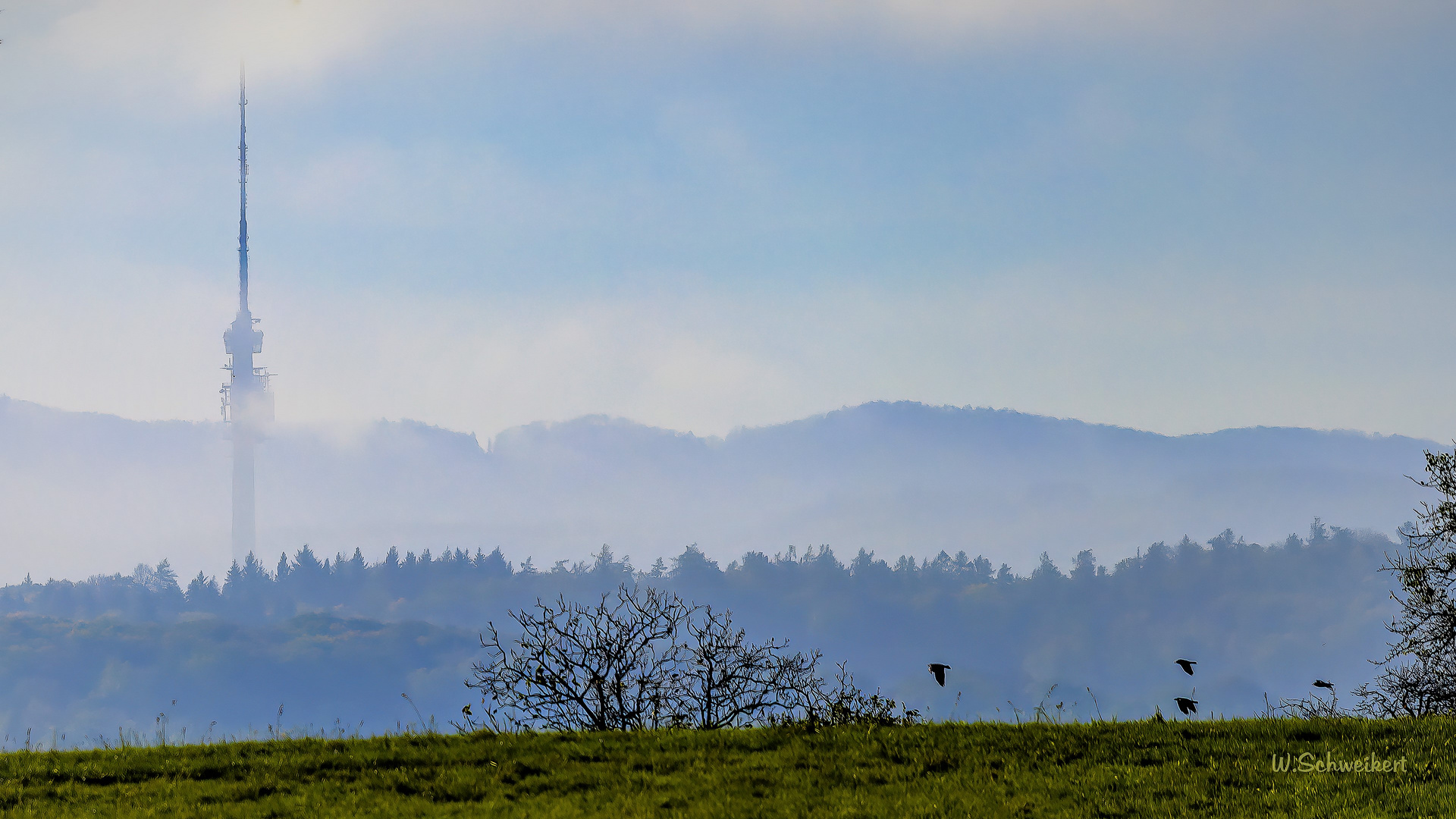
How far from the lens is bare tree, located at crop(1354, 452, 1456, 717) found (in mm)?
29750

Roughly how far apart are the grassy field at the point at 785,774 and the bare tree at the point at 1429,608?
18475mm

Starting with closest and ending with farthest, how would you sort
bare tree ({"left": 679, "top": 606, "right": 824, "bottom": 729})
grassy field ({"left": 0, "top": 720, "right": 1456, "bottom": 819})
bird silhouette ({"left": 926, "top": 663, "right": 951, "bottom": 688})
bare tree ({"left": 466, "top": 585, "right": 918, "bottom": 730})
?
grassy field ({"left": 0, "top": 720, "right": 1456, "bottom": 819}) < bird silhouette ({"left": 926, "top": 663, "right": 951, "bottom": 688}) < bare tree ({"left": 466, "top": 585, "right": 918, "bottom": 730}) < bare tree ({"left": 679, "top": 606, "right": 824, "bottom": 729})

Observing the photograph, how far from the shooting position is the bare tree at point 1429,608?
1171 inches

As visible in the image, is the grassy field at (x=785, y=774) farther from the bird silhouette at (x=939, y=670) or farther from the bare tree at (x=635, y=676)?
the bare tree at (x=635, y=676)

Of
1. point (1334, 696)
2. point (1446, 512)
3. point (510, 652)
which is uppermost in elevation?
point (1446, 512)

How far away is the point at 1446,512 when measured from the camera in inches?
1166

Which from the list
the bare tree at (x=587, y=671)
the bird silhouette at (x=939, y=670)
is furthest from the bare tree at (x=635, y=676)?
the bird silhouette at (x=939, y=670)

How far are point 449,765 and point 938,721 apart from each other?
→ 716 centimetres

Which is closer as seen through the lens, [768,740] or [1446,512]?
[768,740]

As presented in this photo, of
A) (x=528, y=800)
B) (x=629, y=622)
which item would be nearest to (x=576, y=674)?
(x=629, y=622)

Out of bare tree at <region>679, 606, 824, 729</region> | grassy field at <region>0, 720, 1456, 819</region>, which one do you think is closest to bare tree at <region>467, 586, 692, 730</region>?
bare tree at <region>679, 606, 824, 729</region>

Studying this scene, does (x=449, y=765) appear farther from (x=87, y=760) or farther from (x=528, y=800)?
(x=87, y=760)

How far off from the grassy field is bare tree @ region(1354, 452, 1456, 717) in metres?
18.5

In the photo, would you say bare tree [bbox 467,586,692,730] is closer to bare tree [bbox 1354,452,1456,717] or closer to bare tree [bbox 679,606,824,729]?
bare tree [bbox 679,606,824,729]
